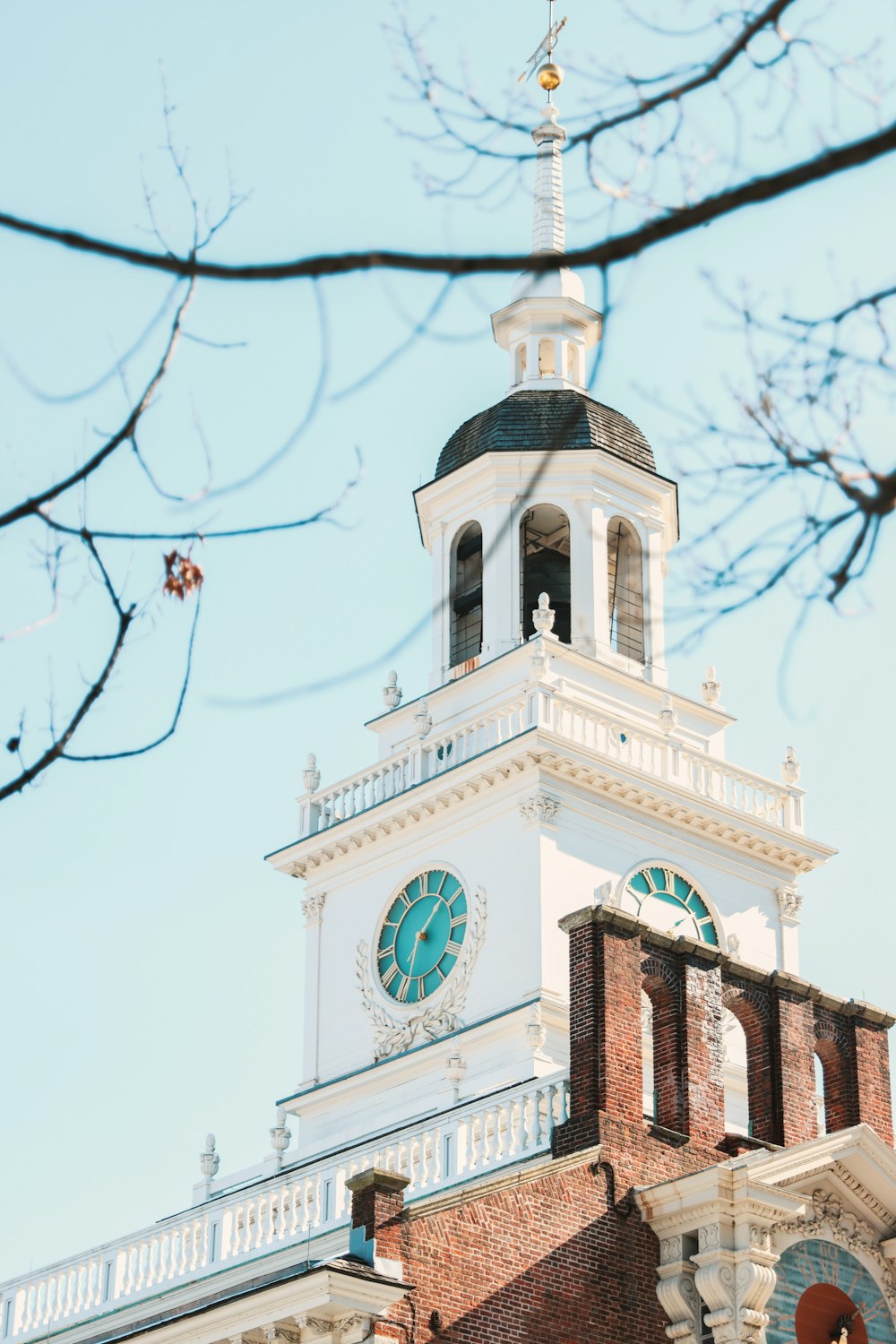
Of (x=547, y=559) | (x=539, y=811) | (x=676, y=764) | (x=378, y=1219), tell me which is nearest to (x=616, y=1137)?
(x=378, y=1219)

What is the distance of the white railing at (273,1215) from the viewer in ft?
84.7

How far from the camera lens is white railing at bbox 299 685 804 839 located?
38.4 meters

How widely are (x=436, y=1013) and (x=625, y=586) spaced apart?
943 cm

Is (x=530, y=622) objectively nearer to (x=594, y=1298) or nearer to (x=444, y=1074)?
(x=444, y=1074)

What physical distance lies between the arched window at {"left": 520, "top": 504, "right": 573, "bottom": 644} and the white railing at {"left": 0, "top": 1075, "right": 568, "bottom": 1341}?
15886 millimetres

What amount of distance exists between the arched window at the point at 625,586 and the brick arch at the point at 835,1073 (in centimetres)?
1484

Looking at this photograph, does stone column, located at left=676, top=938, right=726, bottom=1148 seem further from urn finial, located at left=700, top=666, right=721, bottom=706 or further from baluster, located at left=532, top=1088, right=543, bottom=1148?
urn finial, located at left=700, top=666, right=721, bottom=706

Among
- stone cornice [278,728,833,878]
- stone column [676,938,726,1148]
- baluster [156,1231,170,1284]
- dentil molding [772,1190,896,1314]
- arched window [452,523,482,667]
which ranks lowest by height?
dentil molding [772,1190,896,1314]

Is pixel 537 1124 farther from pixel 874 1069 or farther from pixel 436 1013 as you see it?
pixel 436 1013

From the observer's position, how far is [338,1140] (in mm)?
35875

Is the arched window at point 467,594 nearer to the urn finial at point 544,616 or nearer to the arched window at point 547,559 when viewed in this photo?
the arched window at point 547,559

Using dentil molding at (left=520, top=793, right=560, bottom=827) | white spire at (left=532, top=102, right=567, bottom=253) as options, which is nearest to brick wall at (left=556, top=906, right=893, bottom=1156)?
dentil molding at (left=520, top=793, right=560, bottom=827)

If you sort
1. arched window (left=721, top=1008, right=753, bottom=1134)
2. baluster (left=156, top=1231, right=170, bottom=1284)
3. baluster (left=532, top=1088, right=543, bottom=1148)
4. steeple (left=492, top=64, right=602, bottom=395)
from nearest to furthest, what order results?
baluster (left=532, top=1088, right=543, bottom=1148), baluster (left=156, top=1231, right=170, bottom=1284), arched window (left=721, top=1008, right=753, bottom=1134), steeple (left=492, top=64, right=602, bottom=395)

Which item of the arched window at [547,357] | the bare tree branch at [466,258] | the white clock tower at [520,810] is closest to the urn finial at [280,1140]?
the white clock tower at [520,810]
